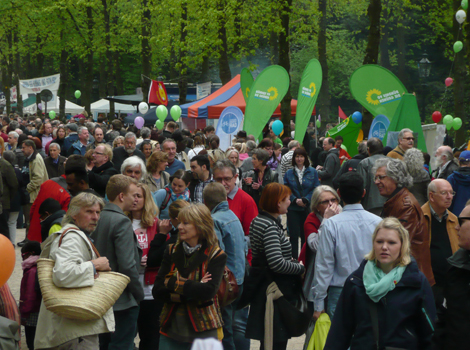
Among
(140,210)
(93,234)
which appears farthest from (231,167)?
(93,234)

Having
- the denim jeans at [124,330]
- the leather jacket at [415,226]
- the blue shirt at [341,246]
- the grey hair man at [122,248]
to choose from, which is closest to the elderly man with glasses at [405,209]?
the leather jacket at [415,226]

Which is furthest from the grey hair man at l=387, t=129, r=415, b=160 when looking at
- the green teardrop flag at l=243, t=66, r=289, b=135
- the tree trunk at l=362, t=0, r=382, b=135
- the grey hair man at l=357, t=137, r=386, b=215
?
the tree trunk at l=362, t=0, r=382, b=135

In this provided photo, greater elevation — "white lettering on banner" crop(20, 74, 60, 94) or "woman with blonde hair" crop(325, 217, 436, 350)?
"white lettering on banner" crop(20, 74, 60, 94)

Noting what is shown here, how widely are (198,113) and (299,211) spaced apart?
12.6 meters

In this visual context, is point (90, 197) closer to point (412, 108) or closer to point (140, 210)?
point (140, 210)

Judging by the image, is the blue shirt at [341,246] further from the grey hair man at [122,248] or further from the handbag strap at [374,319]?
the grey hair man at [122,248]

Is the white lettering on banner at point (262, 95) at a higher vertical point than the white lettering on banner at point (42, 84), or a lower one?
higher

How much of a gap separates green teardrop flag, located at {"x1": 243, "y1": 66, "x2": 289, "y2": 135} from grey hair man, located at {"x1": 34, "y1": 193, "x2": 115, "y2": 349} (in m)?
11.1

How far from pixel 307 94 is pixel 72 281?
11280mm

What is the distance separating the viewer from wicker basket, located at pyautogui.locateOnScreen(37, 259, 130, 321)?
3.80 metres

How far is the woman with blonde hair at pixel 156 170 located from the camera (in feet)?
24.0

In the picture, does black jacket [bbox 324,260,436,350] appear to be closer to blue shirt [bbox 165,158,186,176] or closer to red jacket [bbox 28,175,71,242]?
red jacket [bbox 28,175,71,242]

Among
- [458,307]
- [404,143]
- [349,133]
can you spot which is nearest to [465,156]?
[404,143]

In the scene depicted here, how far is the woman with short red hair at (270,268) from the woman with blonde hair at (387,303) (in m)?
1.16
